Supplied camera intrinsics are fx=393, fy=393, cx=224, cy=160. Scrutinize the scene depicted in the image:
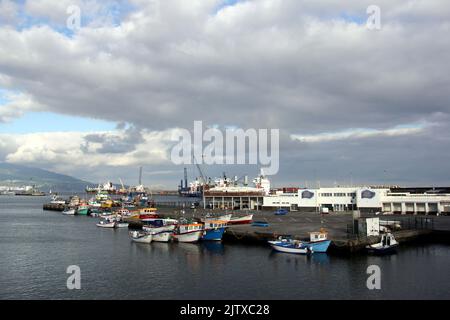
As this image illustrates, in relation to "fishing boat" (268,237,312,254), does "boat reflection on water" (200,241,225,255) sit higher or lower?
lower

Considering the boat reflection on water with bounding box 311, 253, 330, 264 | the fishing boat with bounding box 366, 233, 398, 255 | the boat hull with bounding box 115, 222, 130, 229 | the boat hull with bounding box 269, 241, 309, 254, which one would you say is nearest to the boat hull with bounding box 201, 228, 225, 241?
the boat hull with bounding box 269, 241, 309, 254

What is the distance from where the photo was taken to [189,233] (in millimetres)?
63000

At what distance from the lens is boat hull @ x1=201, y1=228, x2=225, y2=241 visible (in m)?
63.1

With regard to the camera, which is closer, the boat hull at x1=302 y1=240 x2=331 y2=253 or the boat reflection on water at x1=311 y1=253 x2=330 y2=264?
the boat reflection on water at x1=311 y1=253 x2=330 y2=264

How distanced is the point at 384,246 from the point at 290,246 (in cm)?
1207

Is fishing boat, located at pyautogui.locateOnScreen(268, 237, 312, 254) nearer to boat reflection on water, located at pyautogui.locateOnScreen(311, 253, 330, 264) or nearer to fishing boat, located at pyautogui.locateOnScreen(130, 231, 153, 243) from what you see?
boat reflection on water, located at pyautogui.locateOnScreen(311, 253, 330, 264)

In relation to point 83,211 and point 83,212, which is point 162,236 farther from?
point 83,211

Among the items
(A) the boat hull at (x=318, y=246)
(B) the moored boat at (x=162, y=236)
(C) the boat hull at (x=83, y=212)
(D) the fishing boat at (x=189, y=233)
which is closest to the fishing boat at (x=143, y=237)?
(B) the moored boat at (x=162, y=236)

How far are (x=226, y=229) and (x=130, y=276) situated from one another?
28.8 m

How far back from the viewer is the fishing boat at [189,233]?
62.8 metres

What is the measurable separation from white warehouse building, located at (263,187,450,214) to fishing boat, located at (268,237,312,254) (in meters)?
52.1

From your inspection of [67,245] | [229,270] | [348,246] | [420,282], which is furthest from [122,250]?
[420,282]

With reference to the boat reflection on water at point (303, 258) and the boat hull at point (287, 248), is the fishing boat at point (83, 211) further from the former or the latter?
the boat reflection on water at point (303, 258)

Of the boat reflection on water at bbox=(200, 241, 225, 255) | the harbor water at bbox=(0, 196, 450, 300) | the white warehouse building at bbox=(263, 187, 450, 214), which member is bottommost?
the harbor water at bbox=(0, 196, 450, 300)
